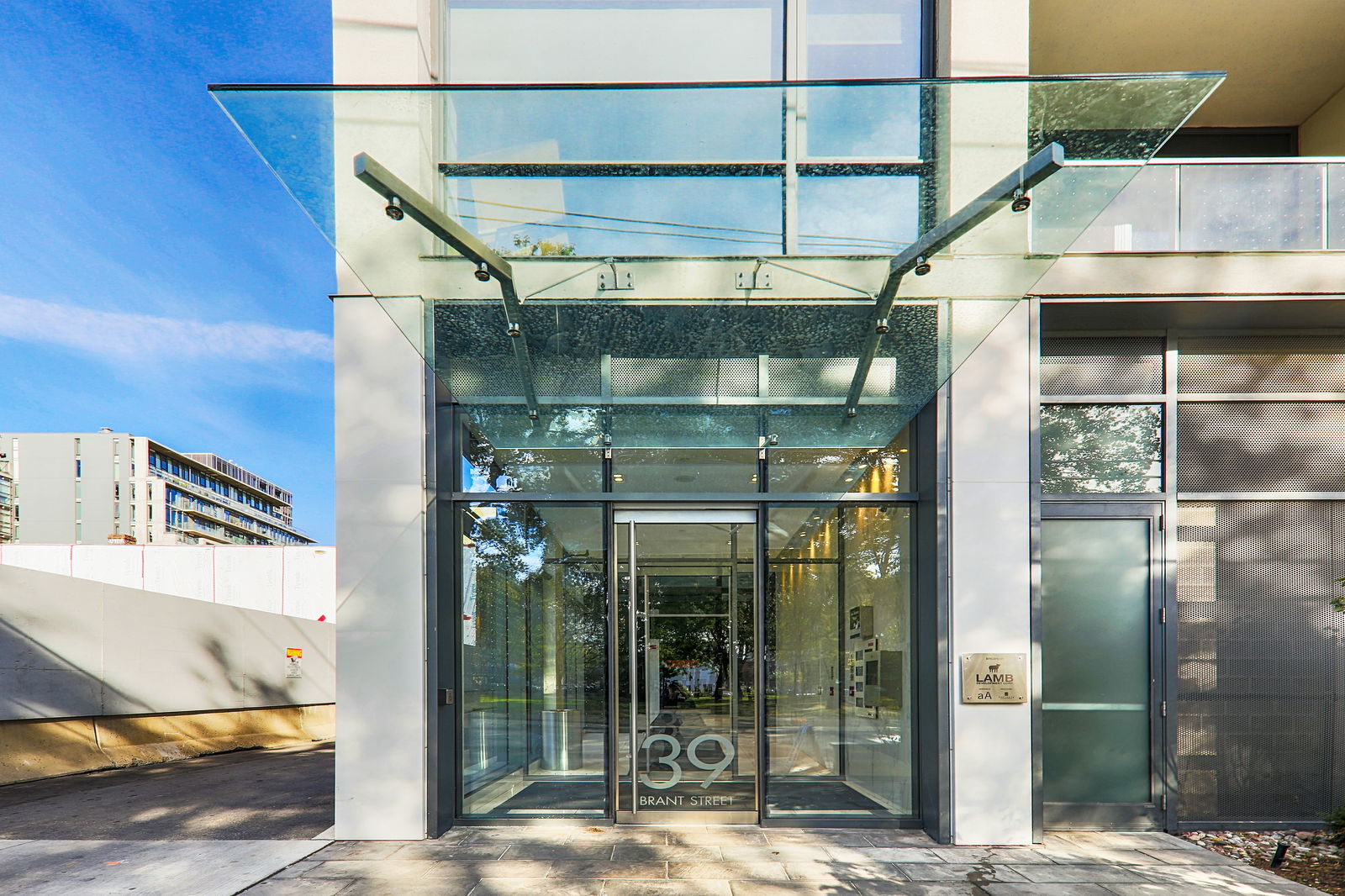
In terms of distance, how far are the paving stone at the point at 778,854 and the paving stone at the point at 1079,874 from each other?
4.40ft

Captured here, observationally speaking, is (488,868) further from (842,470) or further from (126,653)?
(126,653)

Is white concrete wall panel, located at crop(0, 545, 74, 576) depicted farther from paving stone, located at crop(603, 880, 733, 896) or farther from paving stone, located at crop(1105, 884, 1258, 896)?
paving stone, located at crop(1105, 884, 1258, 896)

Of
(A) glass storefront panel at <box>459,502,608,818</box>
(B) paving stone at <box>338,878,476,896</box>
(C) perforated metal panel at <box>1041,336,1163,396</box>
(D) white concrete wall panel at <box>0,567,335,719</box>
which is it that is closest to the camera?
(B) paving stone at <box>338,878,476,896</box>

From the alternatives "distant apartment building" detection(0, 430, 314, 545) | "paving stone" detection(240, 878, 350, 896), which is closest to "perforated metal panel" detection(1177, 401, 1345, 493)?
"paving stone" detection(240, 878, 350, 896)

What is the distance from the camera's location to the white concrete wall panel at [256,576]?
2916cm

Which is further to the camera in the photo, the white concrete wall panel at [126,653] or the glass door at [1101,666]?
the white concrete wall panel at [126,653]

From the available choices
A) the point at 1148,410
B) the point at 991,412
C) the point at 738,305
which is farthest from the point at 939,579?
the point at 738,305

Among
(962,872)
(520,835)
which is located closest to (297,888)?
(520,835)

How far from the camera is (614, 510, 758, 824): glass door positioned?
6773 mm

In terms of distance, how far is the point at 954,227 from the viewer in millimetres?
4430

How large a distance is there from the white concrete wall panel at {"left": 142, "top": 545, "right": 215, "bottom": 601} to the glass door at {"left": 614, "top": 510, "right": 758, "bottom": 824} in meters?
27.5

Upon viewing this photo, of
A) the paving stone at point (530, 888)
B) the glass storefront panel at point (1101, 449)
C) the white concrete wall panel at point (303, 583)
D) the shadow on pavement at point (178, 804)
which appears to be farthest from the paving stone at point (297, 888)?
the white concrete wall panel at point (303, 583)

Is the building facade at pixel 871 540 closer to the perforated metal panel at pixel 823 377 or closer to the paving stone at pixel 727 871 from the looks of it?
the perforated metal panel at pixel 823 377

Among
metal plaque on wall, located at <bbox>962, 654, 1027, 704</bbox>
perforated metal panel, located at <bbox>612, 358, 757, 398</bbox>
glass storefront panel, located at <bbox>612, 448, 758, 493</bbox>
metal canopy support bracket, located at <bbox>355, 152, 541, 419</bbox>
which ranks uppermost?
metal canopy support bracket, located at <bbox>355, 152, 541, 419</bbox>
